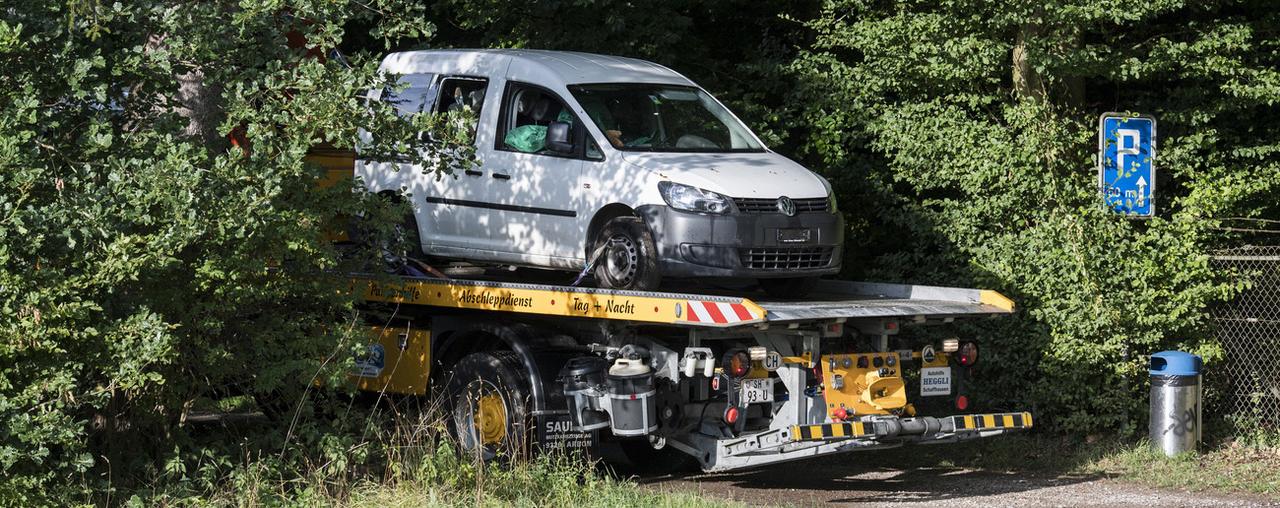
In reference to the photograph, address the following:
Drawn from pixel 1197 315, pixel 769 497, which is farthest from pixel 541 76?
pixel 1197 315

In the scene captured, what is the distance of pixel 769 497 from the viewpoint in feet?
32.2

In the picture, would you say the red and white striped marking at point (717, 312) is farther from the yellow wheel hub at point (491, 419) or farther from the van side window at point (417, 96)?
the van side window at point (417, 96)

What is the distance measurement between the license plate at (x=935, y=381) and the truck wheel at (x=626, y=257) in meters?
1.83

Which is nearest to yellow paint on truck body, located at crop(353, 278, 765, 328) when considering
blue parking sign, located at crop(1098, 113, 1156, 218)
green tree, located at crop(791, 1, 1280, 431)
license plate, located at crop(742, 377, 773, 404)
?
license plate, located at crop(742, 377, 773, 404)

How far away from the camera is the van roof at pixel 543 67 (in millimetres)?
10742

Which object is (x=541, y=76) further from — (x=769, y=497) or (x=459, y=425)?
(x=769, y=497)

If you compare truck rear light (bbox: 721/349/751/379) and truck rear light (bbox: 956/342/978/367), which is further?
truck rear light (bbox: 956/342/978/367)

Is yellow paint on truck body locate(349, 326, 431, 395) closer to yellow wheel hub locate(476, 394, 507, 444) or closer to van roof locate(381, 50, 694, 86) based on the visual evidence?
yellow wheel hub locate(476, 394, 507, 444)

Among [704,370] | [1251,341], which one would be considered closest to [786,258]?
[704,370]


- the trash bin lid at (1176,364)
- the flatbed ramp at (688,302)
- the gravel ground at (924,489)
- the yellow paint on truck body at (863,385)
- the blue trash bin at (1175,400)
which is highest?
the flatbed ramp at (688,302)

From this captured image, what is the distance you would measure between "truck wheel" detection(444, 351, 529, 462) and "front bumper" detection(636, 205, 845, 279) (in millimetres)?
1255

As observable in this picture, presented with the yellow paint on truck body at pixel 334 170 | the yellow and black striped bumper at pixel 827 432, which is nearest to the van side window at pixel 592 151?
the yellow paint on truck body at pixel 334 170

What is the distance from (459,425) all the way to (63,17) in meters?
3.63

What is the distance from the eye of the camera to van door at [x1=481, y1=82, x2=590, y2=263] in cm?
1032
